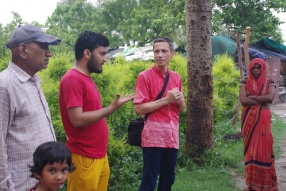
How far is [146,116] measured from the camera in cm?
354

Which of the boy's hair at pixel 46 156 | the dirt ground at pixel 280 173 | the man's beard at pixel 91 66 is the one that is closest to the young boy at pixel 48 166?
the boy's hair at pixel 46 156

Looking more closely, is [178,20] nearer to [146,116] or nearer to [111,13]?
[111,13]

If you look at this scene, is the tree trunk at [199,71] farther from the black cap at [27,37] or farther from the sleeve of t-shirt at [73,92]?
the black cap at [27,37]

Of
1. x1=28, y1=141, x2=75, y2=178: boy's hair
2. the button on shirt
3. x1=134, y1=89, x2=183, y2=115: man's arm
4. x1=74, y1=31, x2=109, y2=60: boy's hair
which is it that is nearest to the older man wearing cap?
the button on shirt

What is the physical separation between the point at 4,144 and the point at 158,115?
1.71 metres

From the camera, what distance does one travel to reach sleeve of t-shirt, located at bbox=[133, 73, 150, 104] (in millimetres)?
3464

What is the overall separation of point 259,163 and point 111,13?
24.4m

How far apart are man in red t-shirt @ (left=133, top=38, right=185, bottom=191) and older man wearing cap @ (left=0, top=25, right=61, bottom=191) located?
1.26 meters

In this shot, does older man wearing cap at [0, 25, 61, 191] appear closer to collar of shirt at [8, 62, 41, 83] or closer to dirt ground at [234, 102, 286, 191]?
collar of shirt at [8, 62, 41, 83]

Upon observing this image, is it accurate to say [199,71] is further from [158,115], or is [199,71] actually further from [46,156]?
[46,156]

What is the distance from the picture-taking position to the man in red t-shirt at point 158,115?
136 inches

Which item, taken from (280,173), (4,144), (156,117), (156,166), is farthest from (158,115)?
(280,173)

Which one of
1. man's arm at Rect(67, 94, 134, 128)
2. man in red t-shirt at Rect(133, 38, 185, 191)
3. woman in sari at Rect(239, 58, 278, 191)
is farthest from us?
woman in sari at Rect(239, 58, 278, 191)

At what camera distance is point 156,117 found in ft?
11.5
